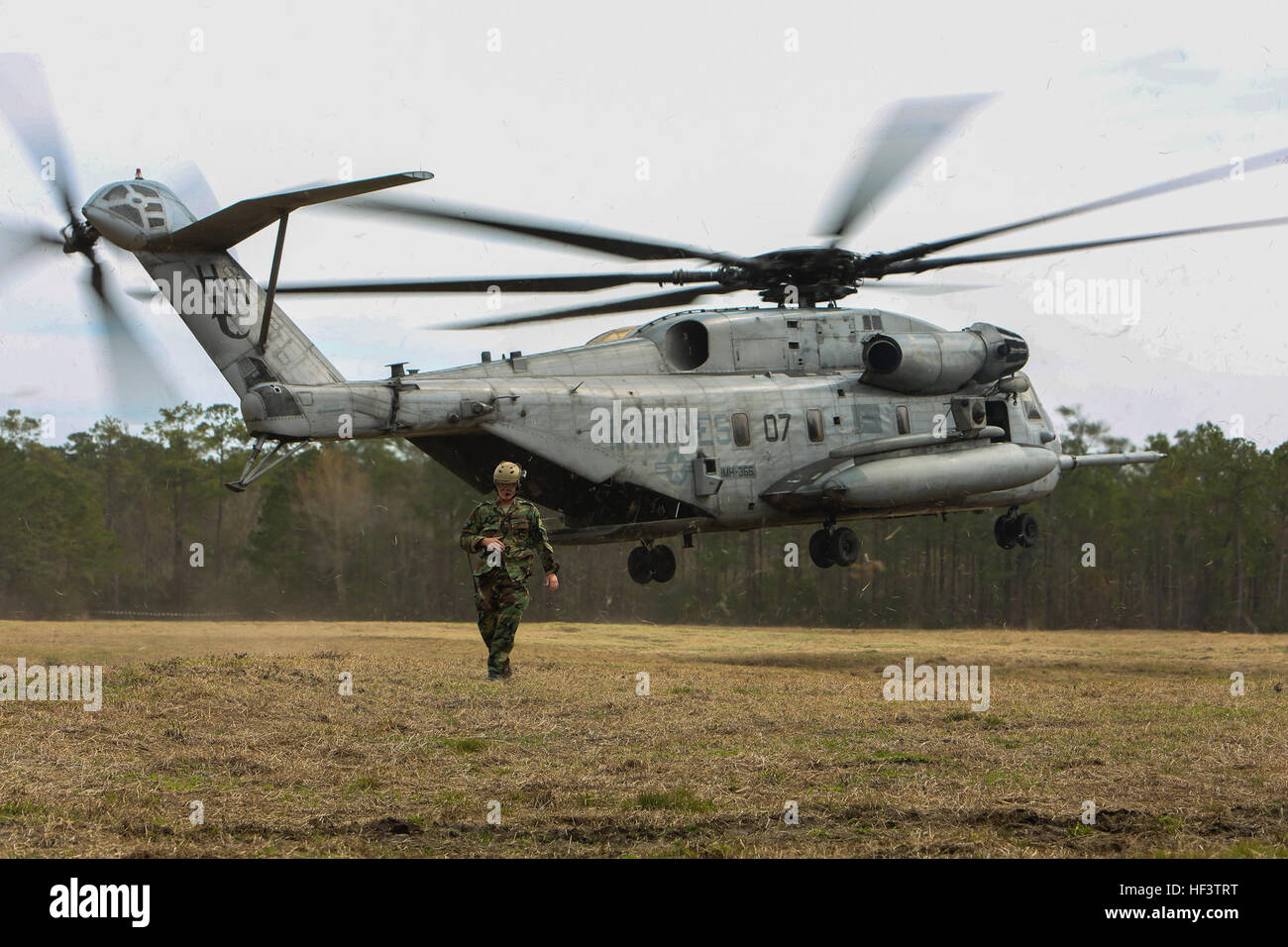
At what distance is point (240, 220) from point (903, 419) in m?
Result: 10.5

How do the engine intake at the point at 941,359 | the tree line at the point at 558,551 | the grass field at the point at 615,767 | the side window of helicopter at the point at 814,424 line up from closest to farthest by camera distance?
the grass field at the point at 615,767
the side window of helicopter at the point at 814,424
the engine intake at the point at 941,359
the tree line at the point at 558,551

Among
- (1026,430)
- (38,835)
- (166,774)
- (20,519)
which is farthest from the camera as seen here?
(20,519)

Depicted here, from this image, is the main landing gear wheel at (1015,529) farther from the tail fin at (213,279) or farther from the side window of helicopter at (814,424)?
the tail fin at (213,279)

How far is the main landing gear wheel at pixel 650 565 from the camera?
19781 millimetres

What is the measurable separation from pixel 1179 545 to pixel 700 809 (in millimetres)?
55160

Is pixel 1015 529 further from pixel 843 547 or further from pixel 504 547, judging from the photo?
pixel 504 547

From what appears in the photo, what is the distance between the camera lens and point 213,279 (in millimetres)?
15227

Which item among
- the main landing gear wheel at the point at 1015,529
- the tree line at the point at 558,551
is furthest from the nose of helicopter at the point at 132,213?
the tree line at the point at 558,551

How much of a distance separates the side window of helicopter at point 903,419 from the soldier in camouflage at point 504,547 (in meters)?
8.92

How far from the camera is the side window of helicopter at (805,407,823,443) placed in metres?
19.4

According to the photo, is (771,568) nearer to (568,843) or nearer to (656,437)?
(656,437)

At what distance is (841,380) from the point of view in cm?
1991
